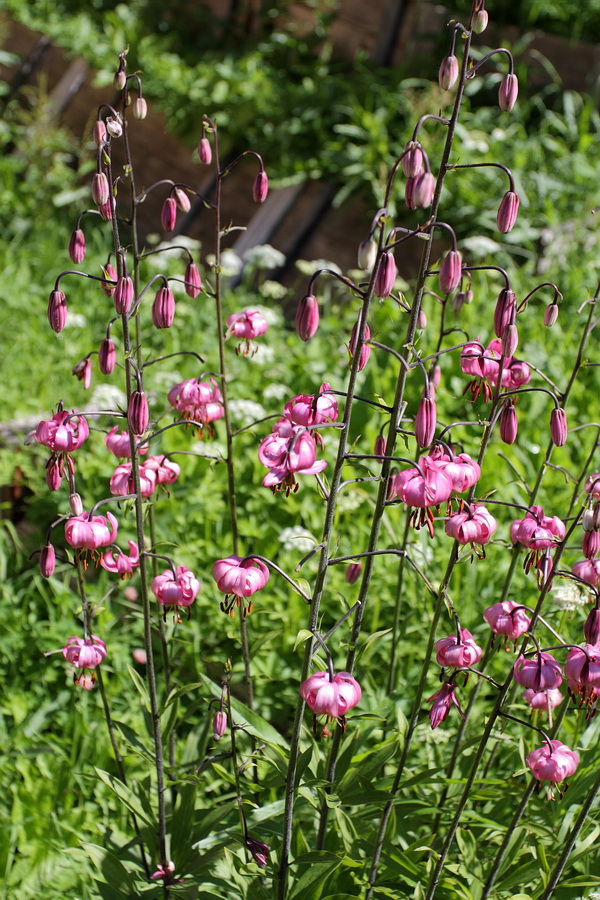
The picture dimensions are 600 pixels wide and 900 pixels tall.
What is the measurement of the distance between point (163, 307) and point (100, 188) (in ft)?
0.79

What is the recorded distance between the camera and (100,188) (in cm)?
137

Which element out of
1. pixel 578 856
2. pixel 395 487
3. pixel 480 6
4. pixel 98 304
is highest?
pixel 480 6

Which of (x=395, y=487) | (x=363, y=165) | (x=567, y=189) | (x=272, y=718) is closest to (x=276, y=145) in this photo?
(x=363, y=165)

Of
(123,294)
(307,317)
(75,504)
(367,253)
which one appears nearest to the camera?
(367,253)

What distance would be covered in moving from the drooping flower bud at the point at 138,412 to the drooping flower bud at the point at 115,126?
0.44m

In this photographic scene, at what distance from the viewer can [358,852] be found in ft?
5.44

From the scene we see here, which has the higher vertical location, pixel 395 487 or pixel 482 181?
pixel 395 487

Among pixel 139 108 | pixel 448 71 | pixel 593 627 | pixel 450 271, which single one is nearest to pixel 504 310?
pixel 450 271

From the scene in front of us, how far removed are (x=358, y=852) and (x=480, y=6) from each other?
5.06 feet

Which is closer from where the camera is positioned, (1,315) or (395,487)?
(395,487)

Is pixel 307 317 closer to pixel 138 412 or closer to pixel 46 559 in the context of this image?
pixel 138 412

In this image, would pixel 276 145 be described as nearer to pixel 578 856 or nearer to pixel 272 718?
pixel 272 718

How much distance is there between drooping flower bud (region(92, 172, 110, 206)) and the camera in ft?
4.44

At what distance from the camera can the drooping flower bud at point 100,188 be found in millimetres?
1353
